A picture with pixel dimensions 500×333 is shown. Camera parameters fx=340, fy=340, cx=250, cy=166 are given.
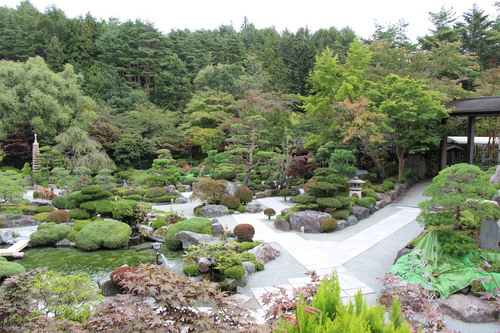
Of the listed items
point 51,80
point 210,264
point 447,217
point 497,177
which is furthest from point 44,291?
point 51,80

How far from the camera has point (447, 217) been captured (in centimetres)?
792

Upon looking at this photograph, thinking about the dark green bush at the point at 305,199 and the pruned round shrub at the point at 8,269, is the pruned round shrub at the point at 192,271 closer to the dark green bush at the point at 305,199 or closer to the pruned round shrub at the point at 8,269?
the pruned round shrub at the point at 8,269

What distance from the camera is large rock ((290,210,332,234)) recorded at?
1227cm

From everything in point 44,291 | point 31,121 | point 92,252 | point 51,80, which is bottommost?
point 92,252

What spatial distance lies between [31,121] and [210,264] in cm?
2221

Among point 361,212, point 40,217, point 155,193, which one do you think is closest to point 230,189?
point 155,193

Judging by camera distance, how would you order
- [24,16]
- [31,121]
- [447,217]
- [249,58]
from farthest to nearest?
[24,16] → [249,58] → [31,121] → [447,217]

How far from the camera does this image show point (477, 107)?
15.9 metres

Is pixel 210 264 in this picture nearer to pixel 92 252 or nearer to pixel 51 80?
pixel 92 252

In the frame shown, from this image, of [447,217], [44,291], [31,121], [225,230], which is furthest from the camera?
[31,121]

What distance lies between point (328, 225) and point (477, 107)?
Result: 392 inches

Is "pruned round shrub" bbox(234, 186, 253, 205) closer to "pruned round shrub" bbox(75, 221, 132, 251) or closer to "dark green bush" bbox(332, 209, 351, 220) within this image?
"dark green bush" bbox(332, 209, 351, 220)

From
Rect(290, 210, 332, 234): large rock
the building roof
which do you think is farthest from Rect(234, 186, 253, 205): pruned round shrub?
the building roof

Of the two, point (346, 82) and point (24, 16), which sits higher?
point (24, 16)
